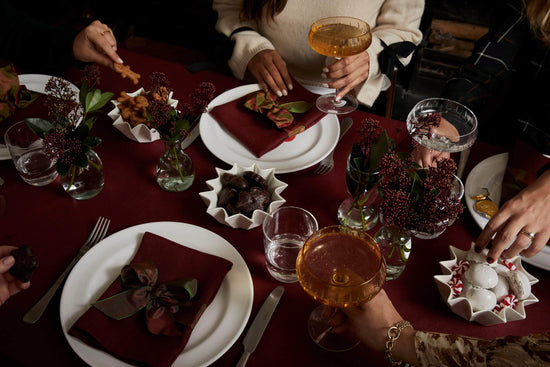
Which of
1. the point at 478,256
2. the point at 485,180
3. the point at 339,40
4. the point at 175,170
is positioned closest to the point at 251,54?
the point at 339,40

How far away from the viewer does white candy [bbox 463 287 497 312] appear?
0.81 m

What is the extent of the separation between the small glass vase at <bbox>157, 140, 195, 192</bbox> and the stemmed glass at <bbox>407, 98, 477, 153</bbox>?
1.93 feet

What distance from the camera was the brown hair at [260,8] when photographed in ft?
5.07

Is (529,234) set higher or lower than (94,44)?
lower

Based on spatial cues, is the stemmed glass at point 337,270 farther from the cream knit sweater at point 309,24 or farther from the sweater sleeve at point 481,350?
the cream knit sweater at point 309,24

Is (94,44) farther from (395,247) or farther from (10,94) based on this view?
(395,247)

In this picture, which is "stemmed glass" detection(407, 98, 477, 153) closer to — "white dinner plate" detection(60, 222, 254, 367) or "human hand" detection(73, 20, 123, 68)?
"white dinner plate" detection(60, 222, 254, 367)

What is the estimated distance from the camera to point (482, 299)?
0.81 meters

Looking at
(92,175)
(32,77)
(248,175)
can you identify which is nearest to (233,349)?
(248,175)

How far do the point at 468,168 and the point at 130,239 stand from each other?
0.93 m

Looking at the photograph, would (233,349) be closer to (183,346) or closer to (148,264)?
(183,346)

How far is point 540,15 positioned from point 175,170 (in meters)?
1.25

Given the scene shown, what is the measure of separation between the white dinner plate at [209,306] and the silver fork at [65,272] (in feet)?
0.12

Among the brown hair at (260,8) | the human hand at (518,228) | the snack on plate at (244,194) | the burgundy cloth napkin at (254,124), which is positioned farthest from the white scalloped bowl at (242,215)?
the brown hair at (260,8)
